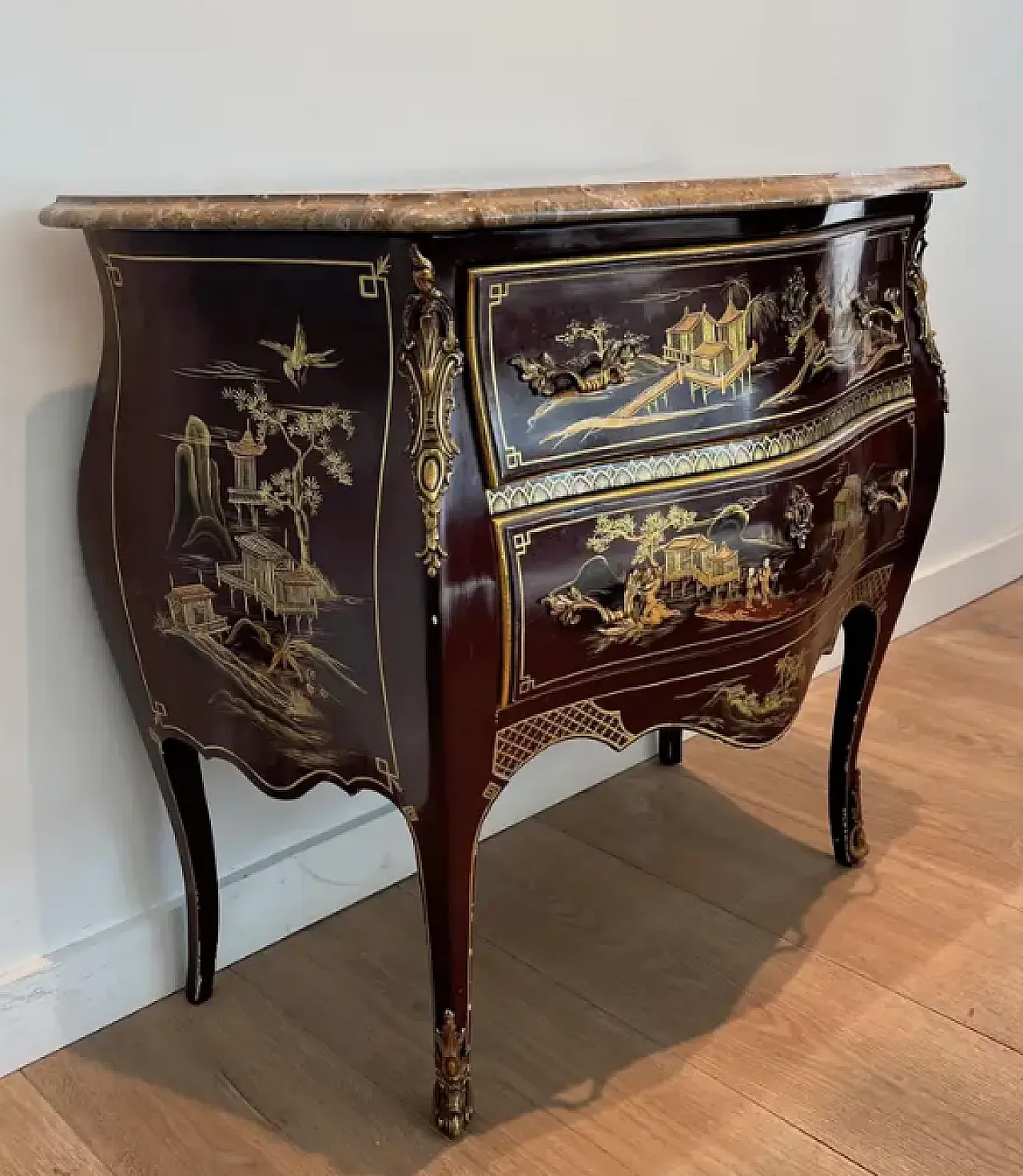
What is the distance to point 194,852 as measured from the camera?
Answer: 50.8 inches

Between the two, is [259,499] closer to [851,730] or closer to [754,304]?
[754,304]

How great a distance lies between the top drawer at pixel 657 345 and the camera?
0.94m

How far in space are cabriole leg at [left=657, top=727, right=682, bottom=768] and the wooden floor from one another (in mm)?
105

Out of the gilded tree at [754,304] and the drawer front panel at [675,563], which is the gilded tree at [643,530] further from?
the gilded tree at [754,304]

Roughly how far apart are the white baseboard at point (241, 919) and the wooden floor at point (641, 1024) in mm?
24

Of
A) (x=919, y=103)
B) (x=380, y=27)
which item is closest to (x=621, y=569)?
(x=380, y=27)

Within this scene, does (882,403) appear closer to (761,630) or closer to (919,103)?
(761,630)

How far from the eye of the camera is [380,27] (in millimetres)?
1338

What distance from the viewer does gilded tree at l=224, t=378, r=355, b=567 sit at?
955 millimetres

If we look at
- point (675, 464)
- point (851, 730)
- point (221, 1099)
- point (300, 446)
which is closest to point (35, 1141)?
point (221, 1099)

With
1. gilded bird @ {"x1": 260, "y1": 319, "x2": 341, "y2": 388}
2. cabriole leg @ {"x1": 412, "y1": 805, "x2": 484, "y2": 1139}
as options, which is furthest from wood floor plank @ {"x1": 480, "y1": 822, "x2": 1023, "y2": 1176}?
gilded bird @ {"x1": 260, "y1": 319, "x2": 341, "y2": 388}

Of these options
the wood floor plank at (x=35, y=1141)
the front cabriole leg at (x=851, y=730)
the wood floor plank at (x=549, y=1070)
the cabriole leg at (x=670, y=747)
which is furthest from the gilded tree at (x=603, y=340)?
the cabriole leg at (x=670, y=747)

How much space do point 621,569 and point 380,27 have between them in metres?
0.69

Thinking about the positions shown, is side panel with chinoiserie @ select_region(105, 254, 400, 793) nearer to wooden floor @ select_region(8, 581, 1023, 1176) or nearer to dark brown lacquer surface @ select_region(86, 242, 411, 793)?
dark brown lacquer surface @ select_region(86, 242, 411, 793)
